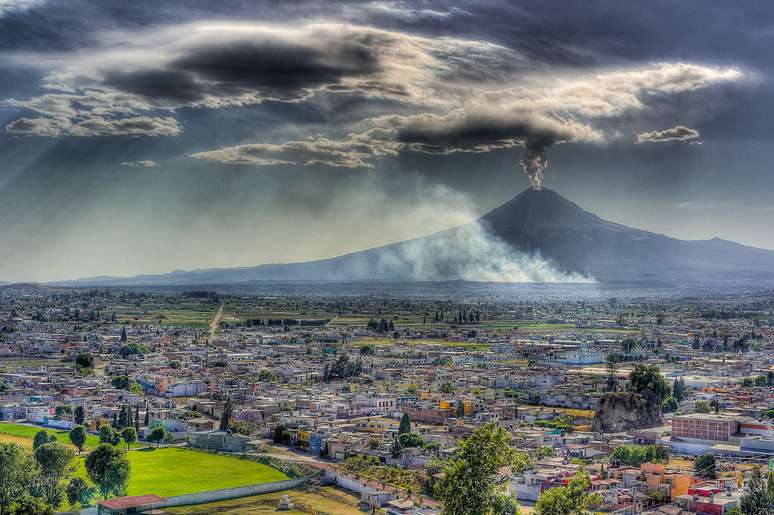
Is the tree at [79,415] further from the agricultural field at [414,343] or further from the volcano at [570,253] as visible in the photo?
the volcano at [570,253]

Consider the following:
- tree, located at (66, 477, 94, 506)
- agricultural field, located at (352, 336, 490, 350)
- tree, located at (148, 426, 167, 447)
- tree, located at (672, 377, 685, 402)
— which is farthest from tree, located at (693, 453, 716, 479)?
agricultural field, located at (352, 336, 490, 350)

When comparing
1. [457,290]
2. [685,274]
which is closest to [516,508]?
[457,290]

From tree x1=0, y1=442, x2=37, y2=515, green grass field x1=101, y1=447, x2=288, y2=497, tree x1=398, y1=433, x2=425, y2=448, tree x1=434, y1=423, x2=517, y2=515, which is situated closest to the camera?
tree x1=434, y1=423, x2=517, y2=515

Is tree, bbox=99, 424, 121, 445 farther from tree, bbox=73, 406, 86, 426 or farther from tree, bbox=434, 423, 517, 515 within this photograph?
tree, bbox=434, 423, 517, 515

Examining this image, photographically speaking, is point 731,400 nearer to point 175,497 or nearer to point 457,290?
point 175,497

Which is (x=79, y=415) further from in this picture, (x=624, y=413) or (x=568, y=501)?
(x=568, y=501)
